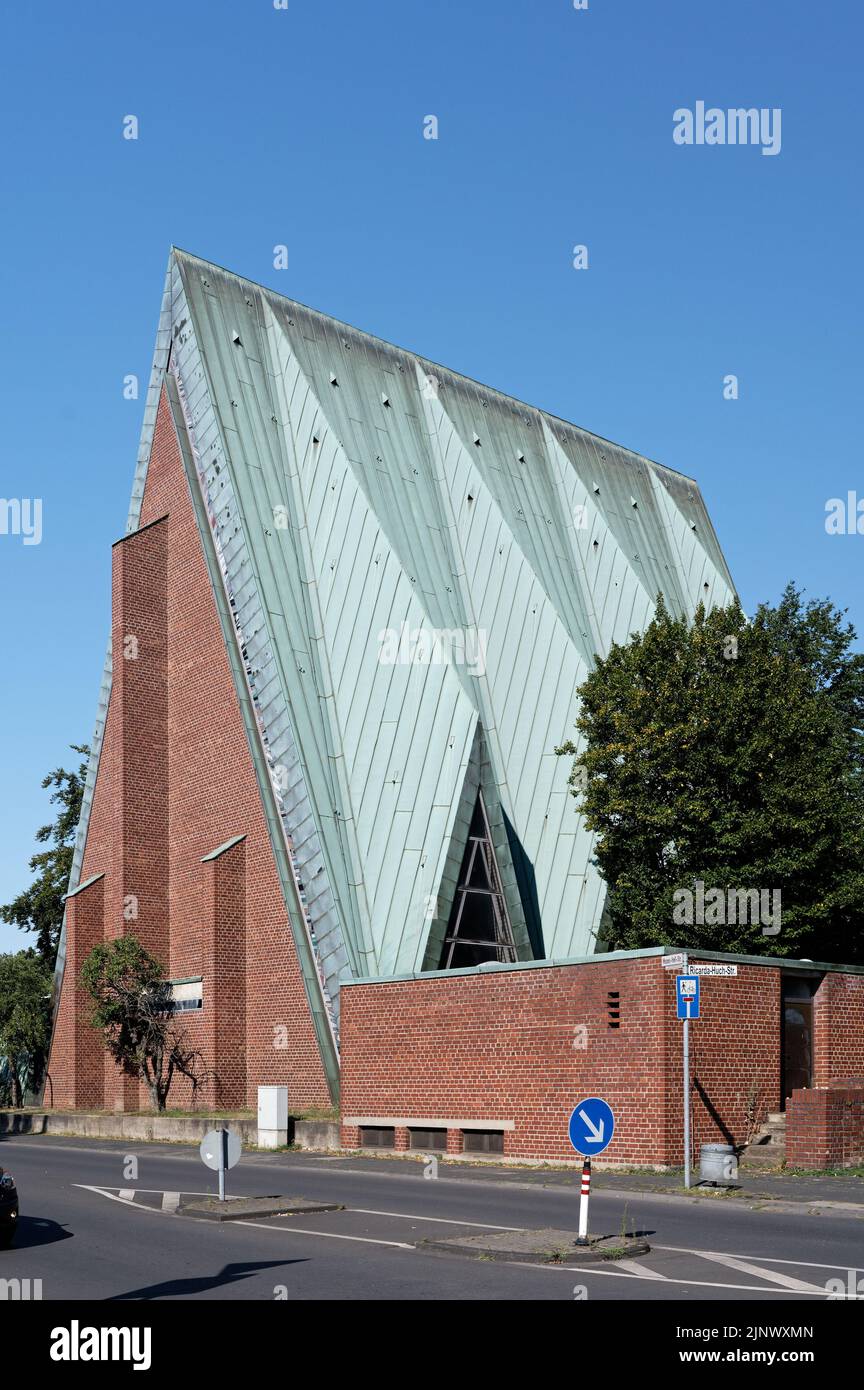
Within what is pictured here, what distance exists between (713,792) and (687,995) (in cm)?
1239

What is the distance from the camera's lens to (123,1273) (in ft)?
39.5

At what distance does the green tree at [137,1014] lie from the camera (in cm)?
3797

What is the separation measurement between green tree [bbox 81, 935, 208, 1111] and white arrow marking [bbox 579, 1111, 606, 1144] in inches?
1004

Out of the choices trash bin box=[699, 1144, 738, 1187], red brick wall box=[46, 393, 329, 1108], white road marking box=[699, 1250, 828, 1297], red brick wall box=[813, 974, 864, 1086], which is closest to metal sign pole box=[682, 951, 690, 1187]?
trash bin box=[699, 1144, 738, 1187]

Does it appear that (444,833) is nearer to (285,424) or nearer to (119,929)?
(119,929)

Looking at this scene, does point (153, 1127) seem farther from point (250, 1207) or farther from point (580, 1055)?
point (250, 1207)

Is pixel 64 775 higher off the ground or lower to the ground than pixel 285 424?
lower

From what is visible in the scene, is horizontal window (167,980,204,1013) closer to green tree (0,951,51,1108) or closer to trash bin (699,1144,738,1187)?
green tree (0,951,51,1108)

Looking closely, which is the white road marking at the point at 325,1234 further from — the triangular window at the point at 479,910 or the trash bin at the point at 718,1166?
the triangular window at the point at 479,910

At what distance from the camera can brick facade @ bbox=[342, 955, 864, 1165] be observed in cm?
2338

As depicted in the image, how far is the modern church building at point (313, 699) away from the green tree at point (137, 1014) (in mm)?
882

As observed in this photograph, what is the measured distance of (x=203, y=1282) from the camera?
455 inches
